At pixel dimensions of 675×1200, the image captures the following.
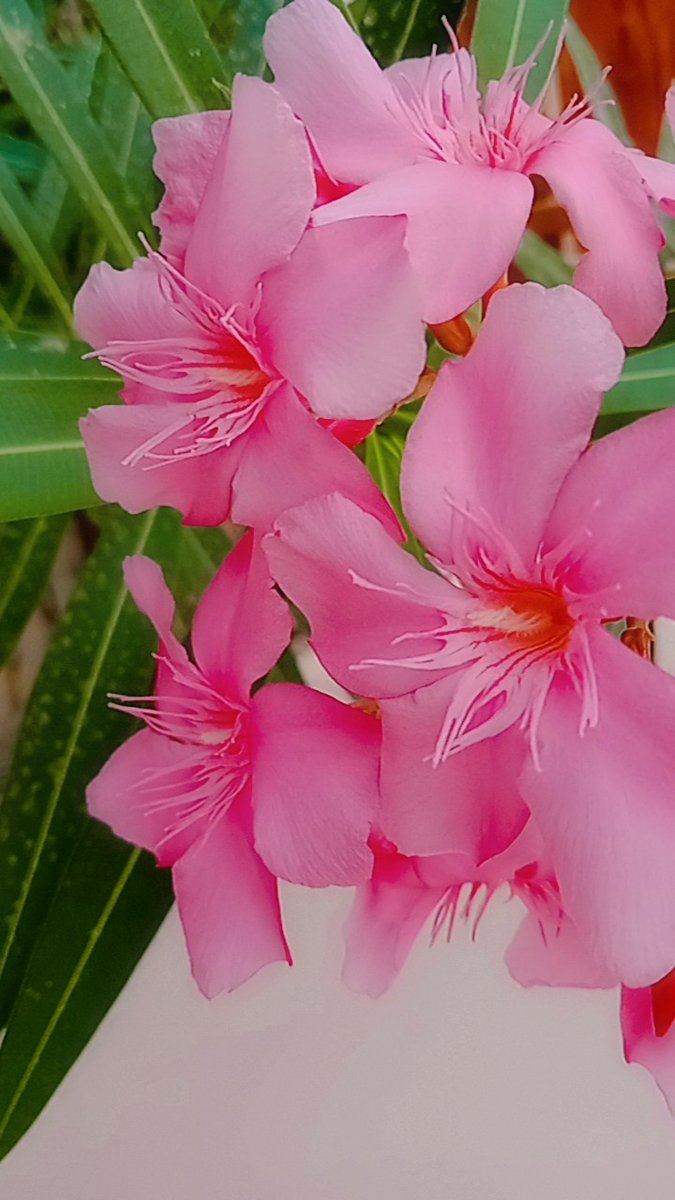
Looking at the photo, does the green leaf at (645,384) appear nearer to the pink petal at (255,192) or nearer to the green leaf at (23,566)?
the pink petal at (255,192)

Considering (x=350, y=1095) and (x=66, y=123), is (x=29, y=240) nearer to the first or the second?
(x=66, y=123)

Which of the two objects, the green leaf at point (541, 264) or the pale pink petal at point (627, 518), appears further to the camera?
the green leaf at point (541, 264)

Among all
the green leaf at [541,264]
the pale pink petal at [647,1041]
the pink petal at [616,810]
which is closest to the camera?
the pink petal at [616,810]

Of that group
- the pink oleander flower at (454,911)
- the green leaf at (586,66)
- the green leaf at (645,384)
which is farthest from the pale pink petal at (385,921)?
the green leaf at (586,66)

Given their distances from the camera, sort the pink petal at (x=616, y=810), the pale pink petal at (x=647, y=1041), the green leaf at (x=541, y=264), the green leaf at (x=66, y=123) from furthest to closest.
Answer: the green leaf at (x=541, y=264)
the green leaf at (x=66, y=123)
the pale pink petal at (x=647, y=1041)
the pink petal at (x=616, y=810)

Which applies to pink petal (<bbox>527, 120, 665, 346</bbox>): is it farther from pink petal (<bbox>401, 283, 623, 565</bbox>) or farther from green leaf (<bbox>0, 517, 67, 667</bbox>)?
green leaf (<bbox>0, 517, 67, 667</bbox>)

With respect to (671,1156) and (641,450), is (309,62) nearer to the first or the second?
(641,450)

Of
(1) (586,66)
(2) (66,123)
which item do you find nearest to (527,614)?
(2) (66,123)
